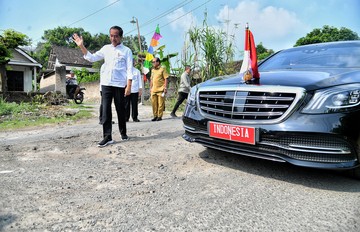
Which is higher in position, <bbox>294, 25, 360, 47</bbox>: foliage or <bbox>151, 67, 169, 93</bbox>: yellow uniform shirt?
<bbox>294, 25, 360, 47</bbox>: foliage

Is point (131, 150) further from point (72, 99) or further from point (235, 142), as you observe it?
point (72, 99)

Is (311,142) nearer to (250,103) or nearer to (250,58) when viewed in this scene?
(250,103)

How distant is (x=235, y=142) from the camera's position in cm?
283

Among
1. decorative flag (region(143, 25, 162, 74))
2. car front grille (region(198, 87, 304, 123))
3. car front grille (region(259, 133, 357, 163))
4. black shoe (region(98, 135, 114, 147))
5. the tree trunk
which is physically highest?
decorative flag (region(143, 25, 162, 74))

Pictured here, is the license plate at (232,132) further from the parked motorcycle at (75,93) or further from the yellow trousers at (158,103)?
the parked motorcycle at (75,93)

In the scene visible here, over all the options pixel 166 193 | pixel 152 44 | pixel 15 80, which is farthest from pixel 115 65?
pixel 15 80

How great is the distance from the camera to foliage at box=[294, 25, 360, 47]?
31.0 meters

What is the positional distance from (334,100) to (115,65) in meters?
3.01

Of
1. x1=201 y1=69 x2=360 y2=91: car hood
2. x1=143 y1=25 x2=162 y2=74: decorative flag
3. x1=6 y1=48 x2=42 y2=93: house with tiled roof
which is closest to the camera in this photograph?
x1=201 y1=69 x2=360 y2=91: car hood

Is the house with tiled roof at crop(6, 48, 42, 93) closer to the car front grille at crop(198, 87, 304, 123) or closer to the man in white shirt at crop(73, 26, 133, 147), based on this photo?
the man in white shirt at crop(73, 26, 133, 147)

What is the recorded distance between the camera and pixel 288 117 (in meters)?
2.52

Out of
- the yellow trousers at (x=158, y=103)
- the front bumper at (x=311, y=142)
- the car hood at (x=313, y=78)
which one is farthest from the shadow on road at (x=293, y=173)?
the yellow trousers at (x=158, y=103)

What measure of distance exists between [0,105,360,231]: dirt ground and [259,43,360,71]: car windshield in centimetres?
125

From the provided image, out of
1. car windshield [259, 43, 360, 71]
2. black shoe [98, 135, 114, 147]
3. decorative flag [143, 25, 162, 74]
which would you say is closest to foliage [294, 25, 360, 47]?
decorative flag [143, 25, 162, 74]
